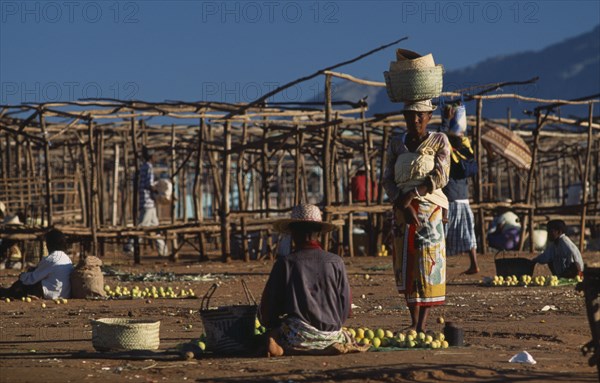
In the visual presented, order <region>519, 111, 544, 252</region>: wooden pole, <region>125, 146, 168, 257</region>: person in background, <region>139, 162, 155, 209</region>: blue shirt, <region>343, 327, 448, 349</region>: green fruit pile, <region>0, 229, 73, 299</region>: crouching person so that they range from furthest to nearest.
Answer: <region>125, 146, 168, 257</region>: person in background, <region>139, 162, 155, 209</region>: blue shirt, <region>519, 111, 544, 252</region>: wooden pole, <region>0, 229, 73, 299</region>: crouching person, <region>343, 327, 448, 349</region>: green fruit pile

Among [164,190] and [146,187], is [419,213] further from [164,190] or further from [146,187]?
[164,190]

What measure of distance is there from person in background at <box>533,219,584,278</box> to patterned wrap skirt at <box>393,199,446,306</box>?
17.8 feet

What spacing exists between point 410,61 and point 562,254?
5515 millimetres

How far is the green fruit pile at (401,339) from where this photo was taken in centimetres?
743

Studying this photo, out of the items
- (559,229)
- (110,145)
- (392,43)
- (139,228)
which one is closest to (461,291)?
(559,229)

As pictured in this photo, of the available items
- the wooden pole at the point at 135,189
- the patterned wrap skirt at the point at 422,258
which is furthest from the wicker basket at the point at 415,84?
the wooden pole at the point at 135,189

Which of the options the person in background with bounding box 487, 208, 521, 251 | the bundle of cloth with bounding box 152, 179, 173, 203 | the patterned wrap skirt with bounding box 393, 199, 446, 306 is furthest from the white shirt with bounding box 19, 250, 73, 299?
the person in background with bounding box 487, 208, 521, 251

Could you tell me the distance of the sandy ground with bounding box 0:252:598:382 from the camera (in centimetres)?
619

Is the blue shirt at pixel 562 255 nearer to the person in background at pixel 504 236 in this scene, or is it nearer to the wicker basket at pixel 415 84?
the wicker basket at pixel 415 84

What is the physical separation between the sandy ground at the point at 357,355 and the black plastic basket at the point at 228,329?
11cm

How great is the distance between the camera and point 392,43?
1279cm

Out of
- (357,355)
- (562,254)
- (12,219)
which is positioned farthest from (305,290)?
(12,219)

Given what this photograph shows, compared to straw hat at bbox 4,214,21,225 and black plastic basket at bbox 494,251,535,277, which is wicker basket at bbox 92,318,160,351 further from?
straw hat at bbox 4,214,21,225

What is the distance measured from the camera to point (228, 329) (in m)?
7.14
